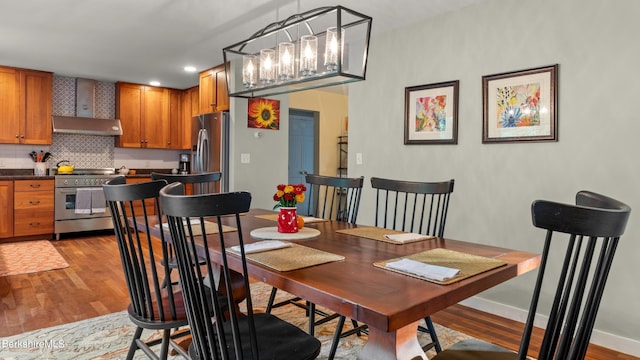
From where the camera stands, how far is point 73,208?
5.43 meters

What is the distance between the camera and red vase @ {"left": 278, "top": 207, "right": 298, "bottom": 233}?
202 centimetres

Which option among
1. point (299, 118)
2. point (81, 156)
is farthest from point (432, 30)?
point (81, 156)

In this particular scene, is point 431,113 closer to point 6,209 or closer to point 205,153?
point 205,153

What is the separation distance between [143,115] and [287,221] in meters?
5.12

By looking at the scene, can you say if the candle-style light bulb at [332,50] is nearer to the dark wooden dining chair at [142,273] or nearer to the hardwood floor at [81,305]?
the dark wooden dining chair at [142,273]

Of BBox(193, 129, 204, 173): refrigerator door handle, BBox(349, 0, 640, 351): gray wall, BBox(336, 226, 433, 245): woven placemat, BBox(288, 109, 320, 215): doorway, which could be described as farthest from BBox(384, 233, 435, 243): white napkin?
BBox(288, 109, 320, 215): doorway

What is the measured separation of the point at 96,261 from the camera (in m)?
4.23

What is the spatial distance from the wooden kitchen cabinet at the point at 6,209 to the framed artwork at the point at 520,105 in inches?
215

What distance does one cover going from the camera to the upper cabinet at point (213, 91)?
16.4ft

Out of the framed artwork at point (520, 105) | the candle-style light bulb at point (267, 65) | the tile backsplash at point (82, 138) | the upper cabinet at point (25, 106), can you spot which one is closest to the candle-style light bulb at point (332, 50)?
the candle-style light bulb at point (267, 65)

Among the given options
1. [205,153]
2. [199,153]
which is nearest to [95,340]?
[205,153]

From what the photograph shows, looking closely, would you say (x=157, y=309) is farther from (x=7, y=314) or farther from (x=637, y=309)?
(x=637, y=309)

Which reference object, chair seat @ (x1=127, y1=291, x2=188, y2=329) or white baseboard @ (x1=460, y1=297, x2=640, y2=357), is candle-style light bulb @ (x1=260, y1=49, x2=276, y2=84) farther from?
white baseboard @ (x1=460, y1=297, x2=640, y2=357)

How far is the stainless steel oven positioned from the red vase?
14.0 feet
